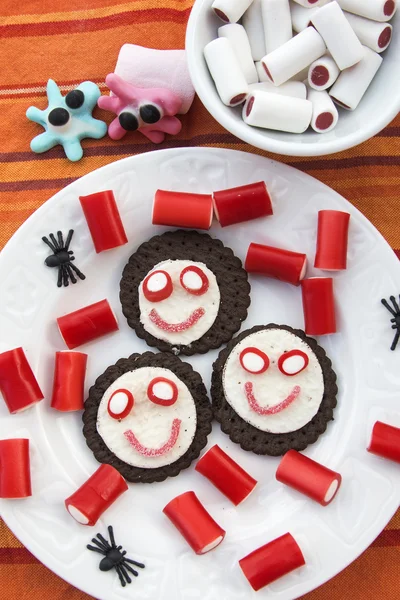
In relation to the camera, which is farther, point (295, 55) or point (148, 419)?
point (148, 419)

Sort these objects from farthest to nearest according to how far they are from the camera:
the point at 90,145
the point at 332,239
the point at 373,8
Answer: the point at 90,145
the point at 332,239
the point at 373,8

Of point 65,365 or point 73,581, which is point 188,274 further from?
point 73,581

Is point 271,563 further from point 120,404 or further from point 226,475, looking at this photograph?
point 120,404

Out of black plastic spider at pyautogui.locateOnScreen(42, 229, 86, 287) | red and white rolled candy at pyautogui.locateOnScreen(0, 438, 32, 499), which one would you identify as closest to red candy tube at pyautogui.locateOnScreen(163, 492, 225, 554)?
red and white rolled candy at pyautogui.locateOnScreen(0, 438, 32, 499)

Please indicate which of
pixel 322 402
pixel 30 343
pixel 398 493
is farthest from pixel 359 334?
pixel 30 343

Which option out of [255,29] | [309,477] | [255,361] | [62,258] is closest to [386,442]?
[309,477]

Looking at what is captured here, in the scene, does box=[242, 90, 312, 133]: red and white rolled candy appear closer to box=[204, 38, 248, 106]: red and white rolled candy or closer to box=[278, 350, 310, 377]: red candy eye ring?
box=[204, 38, 248, 106]: red and white rolled candy
